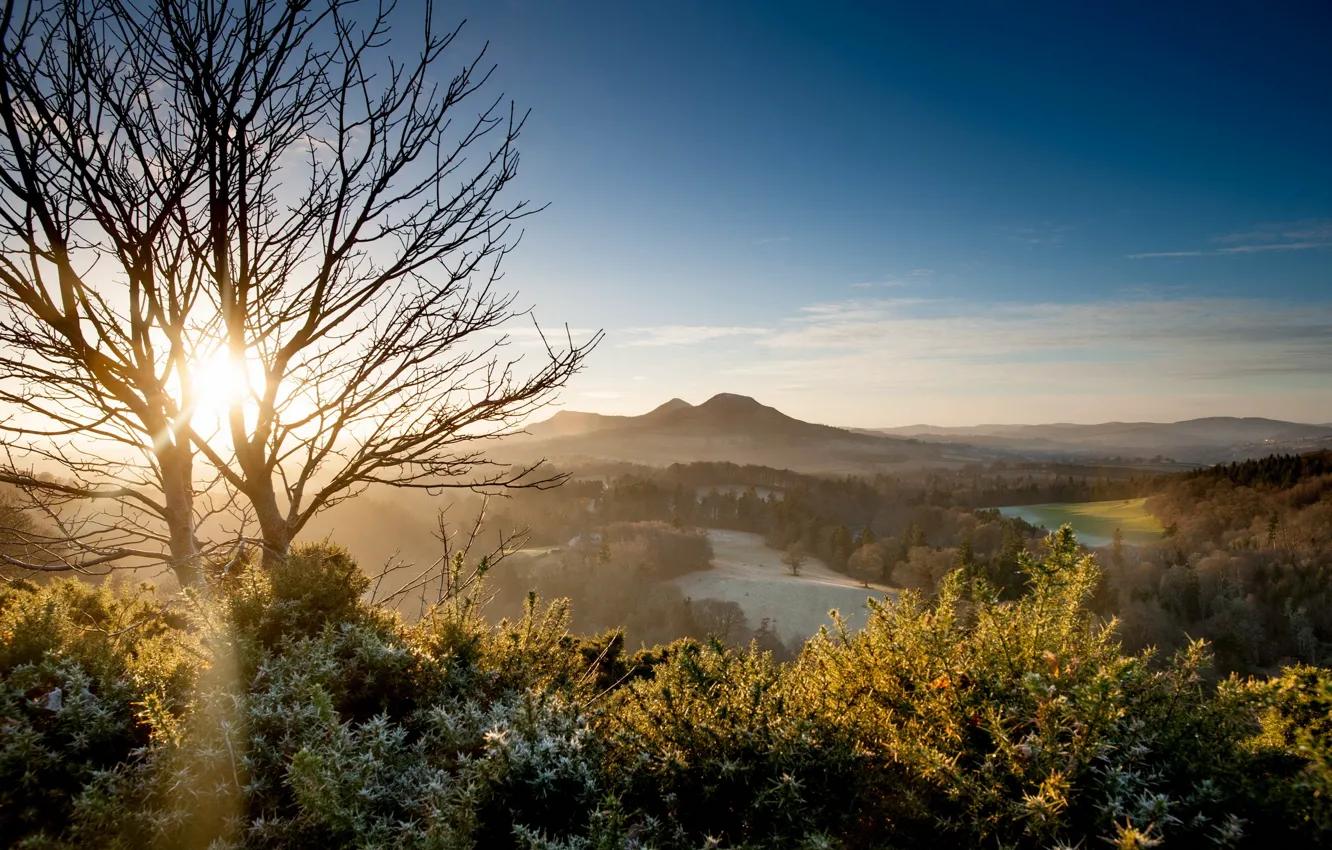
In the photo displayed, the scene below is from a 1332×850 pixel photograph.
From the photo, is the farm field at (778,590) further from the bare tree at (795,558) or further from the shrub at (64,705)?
the shrub at (64,705)

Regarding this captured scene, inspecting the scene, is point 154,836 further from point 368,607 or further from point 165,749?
point 368,607

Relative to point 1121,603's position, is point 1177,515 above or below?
above

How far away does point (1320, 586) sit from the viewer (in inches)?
1670

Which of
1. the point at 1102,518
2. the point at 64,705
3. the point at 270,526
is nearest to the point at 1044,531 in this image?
the point at 1102,518

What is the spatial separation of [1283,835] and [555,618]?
3594mm

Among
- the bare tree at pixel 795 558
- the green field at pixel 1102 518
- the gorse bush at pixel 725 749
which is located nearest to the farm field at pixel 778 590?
the bare tree at pixel 795 558

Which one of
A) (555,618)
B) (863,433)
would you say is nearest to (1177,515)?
(555,618)

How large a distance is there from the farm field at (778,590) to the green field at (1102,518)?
74.2 ft

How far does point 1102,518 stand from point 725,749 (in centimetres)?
8561

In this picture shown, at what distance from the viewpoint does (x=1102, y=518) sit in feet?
232

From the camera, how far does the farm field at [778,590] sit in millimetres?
57500

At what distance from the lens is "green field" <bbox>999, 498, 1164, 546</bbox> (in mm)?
62375

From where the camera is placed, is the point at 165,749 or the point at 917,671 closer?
the point at 165,749

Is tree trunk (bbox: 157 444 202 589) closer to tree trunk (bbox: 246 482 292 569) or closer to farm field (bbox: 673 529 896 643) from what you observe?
tree trunk (bbox: 246 482 292 569)
